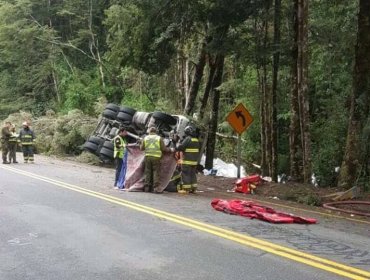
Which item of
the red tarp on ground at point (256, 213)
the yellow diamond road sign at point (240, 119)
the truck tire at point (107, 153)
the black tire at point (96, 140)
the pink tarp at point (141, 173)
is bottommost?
the red tarp on ground at point (256, 213)

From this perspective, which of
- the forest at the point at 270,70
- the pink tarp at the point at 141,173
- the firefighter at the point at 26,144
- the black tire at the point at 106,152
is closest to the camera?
the pink tarp at the point at 141,173

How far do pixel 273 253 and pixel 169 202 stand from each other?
495cm

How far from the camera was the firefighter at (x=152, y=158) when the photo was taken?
1333cm

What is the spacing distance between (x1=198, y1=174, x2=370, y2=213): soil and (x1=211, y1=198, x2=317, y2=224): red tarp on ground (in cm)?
281

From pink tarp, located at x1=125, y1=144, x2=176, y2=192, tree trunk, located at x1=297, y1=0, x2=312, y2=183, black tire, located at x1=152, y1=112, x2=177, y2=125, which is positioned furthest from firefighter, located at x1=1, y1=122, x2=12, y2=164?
tree trunk, located at x1=297, y1=0, x2=312, y2=183

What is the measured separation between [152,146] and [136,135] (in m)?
5.49

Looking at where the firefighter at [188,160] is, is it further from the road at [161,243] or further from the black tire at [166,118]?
the black tire at [166,118]

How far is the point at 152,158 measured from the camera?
43.8ft

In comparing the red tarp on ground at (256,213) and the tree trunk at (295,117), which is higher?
the tree trunk at (295,117)

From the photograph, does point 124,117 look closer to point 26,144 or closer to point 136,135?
point 136,135

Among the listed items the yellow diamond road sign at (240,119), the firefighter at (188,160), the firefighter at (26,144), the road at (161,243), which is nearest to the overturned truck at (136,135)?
the firefighter at (188,160)

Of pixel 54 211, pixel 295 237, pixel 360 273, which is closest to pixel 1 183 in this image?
pixel 54 211

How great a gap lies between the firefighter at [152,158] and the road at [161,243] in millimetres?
1989

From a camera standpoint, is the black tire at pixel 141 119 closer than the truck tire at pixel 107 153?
Yes
